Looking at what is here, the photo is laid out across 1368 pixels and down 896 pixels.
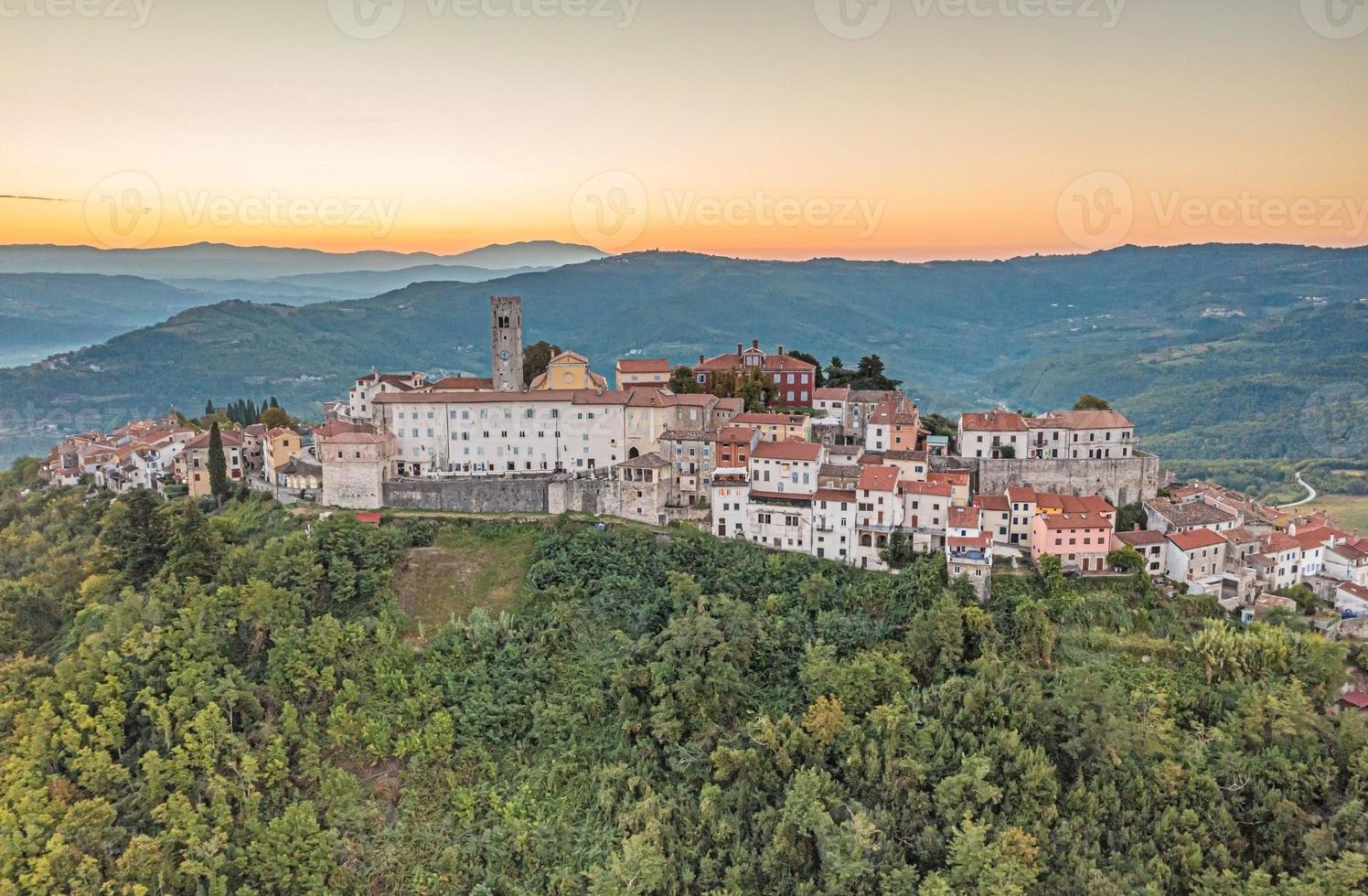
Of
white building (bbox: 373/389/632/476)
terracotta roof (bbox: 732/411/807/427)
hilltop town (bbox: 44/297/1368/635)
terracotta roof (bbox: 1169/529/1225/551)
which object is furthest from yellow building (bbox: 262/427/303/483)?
terracotta roof (bbox: 1169/529/1225/551)

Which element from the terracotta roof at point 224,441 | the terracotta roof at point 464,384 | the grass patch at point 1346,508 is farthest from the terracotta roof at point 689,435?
the grass patch at point 1346,508

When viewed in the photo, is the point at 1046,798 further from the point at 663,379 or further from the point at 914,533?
the point at 663,379

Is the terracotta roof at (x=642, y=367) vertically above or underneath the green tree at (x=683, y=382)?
above

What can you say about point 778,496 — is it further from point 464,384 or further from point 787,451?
point 464,384

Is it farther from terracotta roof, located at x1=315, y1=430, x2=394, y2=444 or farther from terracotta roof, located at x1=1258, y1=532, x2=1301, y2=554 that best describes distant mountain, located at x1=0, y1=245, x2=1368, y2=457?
terracotta roof, located at x1=315, y1=430, x2=394, y2=444

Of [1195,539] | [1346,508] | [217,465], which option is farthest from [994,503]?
[1346,508]

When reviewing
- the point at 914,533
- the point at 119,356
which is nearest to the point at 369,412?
the point at 914,533

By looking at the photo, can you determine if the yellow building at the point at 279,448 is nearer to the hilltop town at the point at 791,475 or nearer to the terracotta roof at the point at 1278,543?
the hilltop town at the point at 791,475
